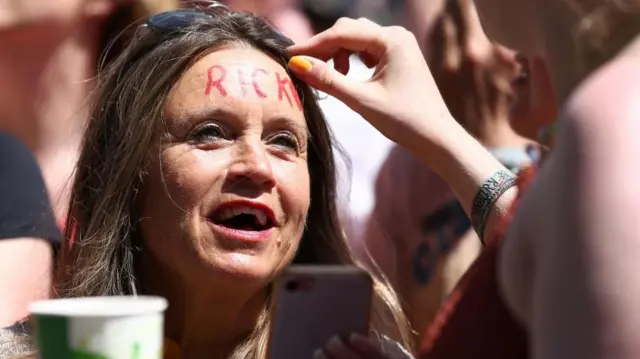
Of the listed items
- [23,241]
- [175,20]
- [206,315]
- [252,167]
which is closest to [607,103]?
[252,167]

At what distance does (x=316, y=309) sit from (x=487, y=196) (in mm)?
469

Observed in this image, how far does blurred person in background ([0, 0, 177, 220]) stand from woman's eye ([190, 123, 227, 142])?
784mm

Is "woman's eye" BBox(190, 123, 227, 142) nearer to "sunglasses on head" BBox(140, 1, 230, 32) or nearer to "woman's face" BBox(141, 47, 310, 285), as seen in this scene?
"woman's face" BBox(141, 47, 310, 285)

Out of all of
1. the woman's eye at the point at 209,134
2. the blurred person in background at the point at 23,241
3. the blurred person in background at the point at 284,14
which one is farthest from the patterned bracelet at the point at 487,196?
the blurred person in background at the point at 284,14

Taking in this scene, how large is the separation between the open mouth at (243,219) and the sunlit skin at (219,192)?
1cm

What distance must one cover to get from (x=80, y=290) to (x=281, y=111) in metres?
0.49

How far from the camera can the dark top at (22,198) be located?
202 centimetres

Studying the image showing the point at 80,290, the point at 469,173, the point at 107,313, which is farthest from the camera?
the point at 80,290

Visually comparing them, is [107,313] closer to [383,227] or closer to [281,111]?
[281,111]

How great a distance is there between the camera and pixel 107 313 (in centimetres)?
101

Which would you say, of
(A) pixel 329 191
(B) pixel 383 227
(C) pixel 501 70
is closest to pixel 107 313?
(A) pixel 329 191

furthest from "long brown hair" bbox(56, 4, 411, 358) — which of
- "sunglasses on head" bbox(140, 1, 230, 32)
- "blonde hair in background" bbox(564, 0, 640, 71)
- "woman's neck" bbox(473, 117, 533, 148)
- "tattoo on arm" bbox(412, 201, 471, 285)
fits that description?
"blonde hair in background" bbox(564, 0, 640, 71)

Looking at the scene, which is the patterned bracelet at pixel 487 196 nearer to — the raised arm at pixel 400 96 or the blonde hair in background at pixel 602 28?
the raised arm at pixel 400 96

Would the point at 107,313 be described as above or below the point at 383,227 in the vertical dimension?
above
